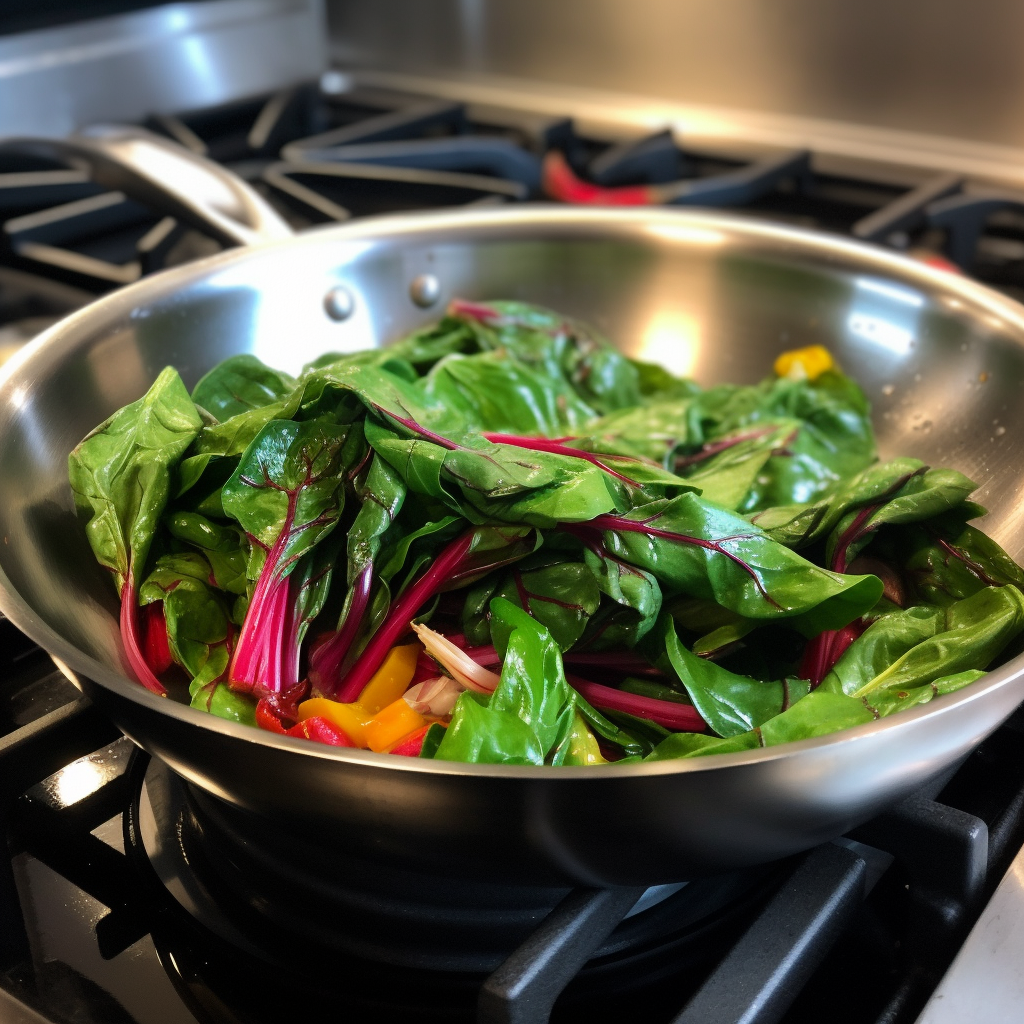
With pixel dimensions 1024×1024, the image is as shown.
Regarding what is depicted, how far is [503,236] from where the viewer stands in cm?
111

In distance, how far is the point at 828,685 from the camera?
2.18ft

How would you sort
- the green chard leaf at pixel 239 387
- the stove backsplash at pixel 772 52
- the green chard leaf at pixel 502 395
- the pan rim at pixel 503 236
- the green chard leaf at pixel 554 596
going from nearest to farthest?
the pan rim at pixel 503 236, the green chard leaf at pixel 554 596, the green chard leaf at pixel 239 387, the green chard leaf at pixel 502 395, the stove backsplash at pixel 772 52

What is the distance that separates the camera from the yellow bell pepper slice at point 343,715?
2.10 feet

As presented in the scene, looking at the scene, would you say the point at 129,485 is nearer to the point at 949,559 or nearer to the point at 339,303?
the point at 339,303

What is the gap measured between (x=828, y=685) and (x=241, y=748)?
362 mm

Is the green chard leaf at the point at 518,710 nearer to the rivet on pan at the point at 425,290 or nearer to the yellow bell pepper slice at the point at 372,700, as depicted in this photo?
the yellow bell pepper slice at the point at 372,700

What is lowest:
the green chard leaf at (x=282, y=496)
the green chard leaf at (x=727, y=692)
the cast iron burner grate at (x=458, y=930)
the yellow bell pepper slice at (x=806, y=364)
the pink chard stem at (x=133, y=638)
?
the cast iron burner grate at (x=458, y=930)

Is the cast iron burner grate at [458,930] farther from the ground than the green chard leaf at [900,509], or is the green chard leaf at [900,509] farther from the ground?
the green chard leaf at [900,509]

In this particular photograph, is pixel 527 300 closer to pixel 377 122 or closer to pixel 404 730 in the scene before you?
pixel 404 730

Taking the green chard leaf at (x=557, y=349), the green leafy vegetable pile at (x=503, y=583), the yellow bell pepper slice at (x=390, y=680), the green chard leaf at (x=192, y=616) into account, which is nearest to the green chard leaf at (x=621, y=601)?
the green leafy vegetable pile at (x=503, y=583)

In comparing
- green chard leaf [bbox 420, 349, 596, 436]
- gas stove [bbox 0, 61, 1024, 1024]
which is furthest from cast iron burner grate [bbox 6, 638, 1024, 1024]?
Answer: green chard leaf [bbox 420, 349, 596, 436]

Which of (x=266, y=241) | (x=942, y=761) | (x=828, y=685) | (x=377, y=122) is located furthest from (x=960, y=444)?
(x=377, y=122)

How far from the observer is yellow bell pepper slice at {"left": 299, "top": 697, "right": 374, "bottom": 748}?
2.10 ft

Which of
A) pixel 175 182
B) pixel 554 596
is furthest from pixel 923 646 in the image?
pixel 175 182
